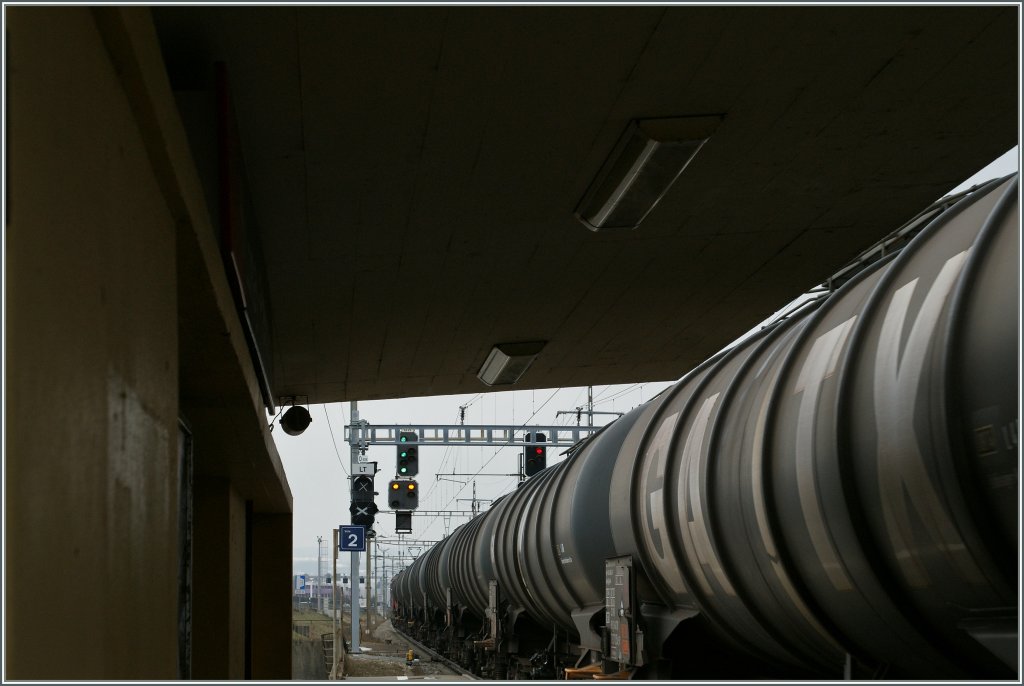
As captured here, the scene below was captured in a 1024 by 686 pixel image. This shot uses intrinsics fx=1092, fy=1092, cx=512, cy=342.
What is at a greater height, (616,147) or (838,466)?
(616,147)

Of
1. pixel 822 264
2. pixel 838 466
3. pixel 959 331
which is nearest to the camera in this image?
pixel 959 331

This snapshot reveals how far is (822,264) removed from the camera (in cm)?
870

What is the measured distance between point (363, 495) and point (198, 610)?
15832 mm

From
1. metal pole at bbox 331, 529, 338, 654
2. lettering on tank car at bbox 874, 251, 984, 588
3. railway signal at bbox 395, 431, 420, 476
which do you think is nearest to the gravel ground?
metal pole at bbox 331, 529, 338, 654

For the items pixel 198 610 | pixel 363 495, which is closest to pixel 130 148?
pixel 198 610

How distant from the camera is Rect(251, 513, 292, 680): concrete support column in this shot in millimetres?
10406

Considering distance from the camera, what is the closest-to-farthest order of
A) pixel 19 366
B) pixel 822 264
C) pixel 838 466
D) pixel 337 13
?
1. pixel 19 366
2. pixel 838 466
3. pixel 337 13
4. pixel 822 264

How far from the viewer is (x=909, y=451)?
3.45 meters

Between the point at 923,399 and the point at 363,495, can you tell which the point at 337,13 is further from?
the point at 363,495

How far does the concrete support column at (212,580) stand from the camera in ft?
23.7

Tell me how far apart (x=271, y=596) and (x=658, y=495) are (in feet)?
19.1

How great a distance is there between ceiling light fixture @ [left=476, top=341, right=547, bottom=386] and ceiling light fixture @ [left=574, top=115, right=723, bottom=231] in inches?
146

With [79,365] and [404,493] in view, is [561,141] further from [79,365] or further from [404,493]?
[404,493]

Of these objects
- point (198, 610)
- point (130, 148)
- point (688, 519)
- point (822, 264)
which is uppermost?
point (822, 264)
